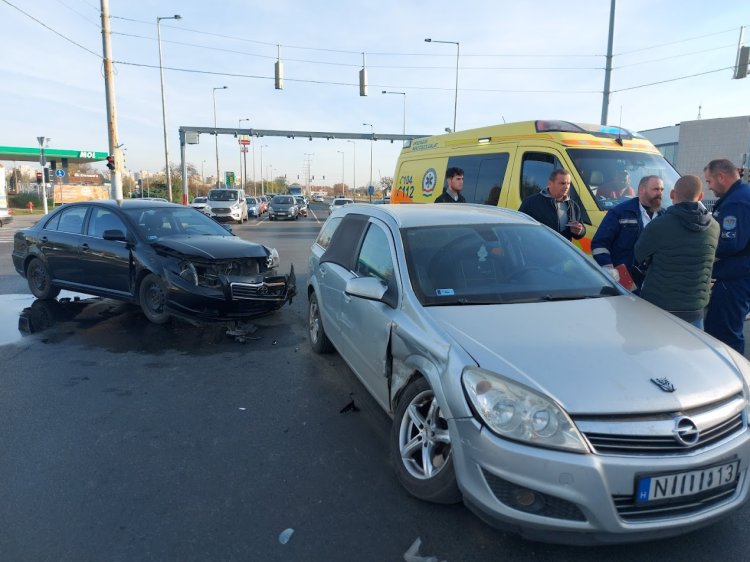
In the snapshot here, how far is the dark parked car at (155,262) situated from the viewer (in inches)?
243

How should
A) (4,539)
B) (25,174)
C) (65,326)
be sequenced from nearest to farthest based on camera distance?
(4,539)
(65,326)
(25,174)

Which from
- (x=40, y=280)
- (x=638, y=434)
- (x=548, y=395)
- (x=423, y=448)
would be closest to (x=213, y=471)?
(x=423, y=448)

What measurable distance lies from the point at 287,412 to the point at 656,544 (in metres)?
2.62

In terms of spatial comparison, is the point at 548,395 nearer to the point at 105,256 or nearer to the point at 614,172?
the point at 614,172

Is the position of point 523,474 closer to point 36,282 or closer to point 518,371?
point 518,371

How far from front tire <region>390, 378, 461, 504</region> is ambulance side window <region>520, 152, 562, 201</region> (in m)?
4.60

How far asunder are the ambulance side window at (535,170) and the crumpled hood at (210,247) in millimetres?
3509

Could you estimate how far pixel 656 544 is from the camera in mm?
2564

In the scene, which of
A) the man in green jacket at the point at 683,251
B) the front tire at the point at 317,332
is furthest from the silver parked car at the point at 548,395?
the front tire at the point at 317,332

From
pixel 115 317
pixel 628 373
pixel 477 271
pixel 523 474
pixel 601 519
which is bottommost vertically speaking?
pixel 115 317

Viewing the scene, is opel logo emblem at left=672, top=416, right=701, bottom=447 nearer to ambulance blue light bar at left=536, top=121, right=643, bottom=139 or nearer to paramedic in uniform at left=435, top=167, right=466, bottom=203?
paramedic in uniform at left=435, top=167, right=466, bottom=203

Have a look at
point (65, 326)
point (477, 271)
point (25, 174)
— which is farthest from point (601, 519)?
point (25, 174)

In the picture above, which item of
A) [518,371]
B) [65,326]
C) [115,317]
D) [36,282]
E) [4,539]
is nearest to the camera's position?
[518,371]

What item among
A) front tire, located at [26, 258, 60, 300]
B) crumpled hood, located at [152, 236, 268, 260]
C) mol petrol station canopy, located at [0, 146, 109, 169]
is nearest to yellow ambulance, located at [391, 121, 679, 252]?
crumpled hood, located at [152, 236, 268, 260]
